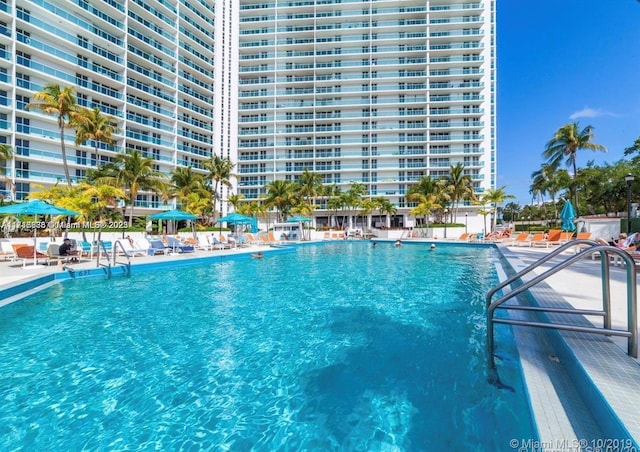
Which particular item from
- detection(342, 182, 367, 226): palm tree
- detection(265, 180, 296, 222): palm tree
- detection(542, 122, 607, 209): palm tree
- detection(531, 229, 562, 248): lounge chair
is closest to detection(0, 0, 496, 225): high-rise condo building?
detection(342, 182, 367, 226): palm tree

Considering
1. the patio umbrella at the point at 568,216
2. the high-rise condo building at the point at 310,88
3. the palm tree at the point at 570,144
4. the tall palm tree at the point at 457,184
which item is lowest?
the patio umbrella at the point at 568,216

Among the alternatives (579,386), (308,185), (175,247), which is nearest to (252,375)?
(579,386)

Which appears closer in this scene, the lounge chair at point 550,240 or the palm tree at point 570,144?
the lounge chair at point 550,240

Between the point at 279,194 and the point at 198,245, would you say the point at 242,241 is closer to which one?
the point at 198,245

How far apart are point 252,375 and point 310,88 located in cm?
5432

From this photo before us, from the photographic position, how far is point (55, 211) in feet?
37.4

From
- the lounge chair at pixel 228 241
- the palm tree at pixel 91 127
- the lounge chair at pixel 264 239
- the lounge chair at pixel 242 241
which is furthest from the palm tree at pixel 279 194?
the palm tree at pixel 91 127

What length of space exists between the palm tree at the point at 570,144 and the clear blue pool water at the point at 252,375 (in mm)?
31947

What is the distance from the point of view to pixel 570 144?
29.9 meters

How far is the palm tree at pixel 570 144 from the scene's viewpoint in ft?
96.9

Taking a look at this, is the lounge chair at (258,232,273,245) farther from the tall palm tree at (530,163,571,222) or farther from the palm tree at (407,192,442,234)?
the tall palm tree at (530,163,571,222)

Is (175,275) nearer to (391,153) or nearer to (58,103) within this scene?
(58,103)

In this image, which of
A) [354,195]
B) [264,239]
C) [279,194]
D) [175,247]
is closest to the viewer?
[175,247]

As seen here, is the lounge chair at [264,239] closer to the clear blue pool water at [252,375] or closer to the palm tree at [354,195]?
the palm tree at [354,195]
